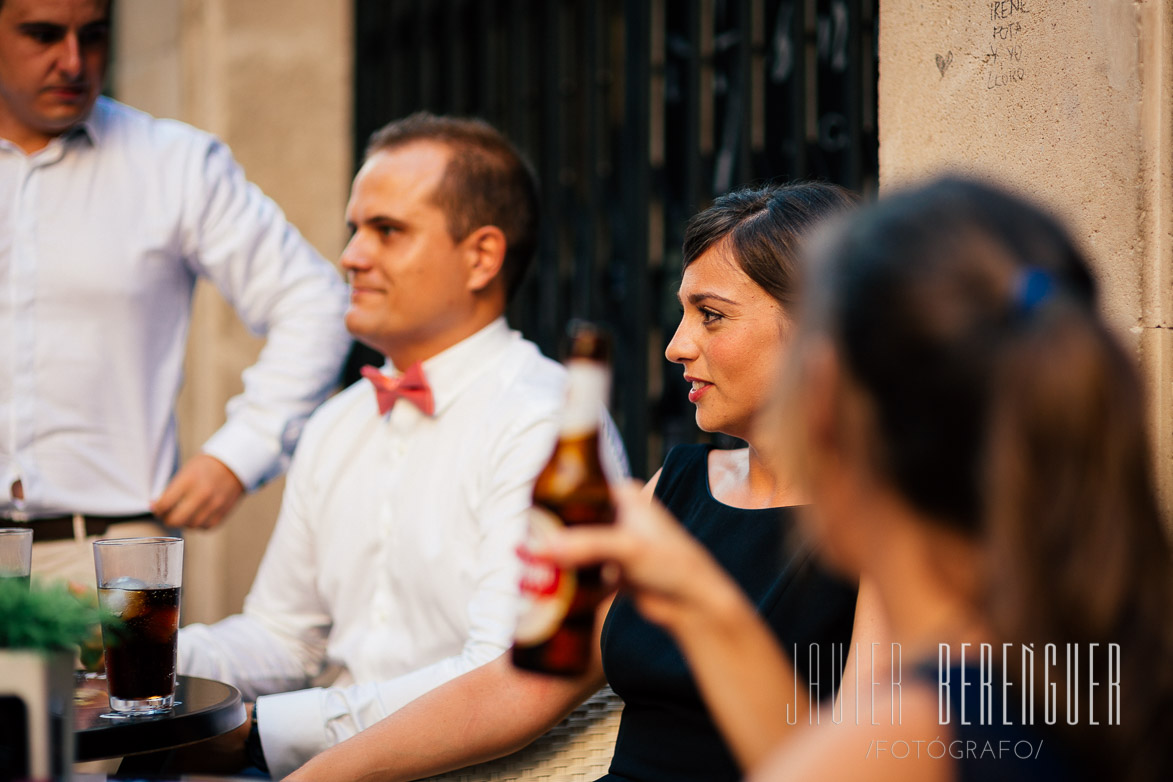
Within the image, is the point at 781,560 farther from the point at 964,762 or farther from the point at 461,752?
the point at 964,762

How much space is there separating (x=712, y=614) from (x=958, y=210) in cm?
44

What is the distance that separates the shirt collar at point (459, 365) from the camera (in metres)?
2.96

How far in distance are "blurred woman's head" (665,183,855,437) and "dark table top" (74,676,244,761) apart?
0.96 metres

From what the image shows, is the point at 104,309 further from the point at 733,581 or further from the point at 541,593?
the point at 541,593

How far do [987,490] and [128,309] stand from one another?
2.72 meters

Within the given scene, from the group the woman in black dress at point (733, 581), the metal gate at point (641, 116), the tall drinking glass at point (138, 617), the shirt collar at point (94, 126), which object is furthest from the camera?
the metal gate at point (641, 116)

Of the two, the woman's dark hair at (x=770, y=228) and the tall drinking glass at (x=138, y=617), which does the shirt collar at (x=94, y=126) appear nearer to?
the tall drinking glass at (x=138, y=617)

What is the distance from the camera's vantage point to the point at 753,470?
2.23 m

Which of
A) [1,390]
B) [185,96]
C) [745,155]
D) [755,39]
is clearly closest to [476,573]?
[1,390]

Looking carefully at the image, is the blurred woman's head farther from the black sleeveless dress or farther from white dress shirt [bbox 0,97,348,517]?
white dress shirt [bbox 0,97,348,517]

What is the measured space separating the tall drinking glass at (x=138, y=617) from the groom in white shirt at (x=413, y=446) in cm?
78

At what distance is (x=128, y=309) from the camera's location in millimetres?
3203

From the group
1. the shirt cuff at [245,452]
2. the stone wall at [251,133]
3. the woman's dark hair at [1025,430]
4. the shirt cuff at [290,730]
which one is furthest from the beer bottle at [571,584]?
the stone wall at [251,133]

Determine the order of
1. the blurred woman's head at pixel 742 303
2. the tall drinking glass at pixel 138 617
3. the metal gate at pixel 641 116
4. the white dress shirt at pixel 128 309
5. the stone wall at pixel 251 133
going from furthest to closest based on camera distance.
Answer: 1. the stone wall at pixel 251 133
2. the metal gate at pixel 641 116
3. the white dress shirt at pixel 128 309
4. the blurred woman's head at pixel 742 303
5. the tall drinking glass at pixel 138 617
